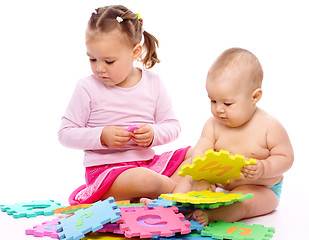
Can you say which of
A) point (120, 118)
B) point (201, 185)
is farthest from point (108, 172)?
point (201, 185)

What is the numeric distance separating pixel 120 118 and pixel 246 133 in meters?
0.51

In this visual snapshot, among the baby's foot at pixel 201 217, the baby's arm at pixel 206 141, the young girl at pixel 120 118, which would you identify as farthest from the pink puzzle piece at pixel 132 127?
the baby's foot at pixel 201 217

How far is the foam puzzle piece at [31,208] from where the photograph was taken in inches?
73.4

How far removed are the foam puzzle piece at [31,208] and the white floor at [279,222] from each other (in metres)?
0.02

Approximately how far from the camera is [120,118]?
6.84ft

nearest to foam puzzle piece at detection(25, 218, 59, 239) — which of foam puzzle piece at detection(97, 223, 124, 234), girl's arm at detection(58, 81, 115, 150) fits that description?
foam puzzle piece at detection(97, 223, 124, 234)

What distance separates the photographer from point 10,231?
1.70 metres

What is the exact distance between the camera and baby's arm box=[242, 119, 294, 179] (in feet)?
5.74

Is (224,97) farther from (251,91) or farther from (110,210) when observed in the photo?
(110,210)

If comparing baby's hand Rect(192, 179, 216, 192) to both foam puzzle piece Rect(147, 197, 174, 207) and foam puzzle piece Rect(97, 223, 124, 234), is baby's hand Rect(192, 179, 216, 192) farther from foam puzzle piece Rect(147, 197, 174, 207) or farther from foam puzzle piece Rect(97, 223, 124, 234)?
foam puzzle piece Rect(97, 223, 124, 234)

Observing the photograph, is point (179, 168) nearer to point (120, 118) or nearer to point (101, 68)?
point (120, 118)

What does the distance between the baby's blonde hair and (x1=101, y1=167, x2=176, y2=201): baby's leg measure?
41 cm

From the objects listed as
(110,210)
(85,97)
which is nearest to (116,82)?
(85,97)

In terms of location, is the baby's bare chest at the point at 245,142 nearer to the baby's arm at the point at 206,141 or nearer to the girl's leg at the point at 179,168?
the baby's arm at the point at 206,141
